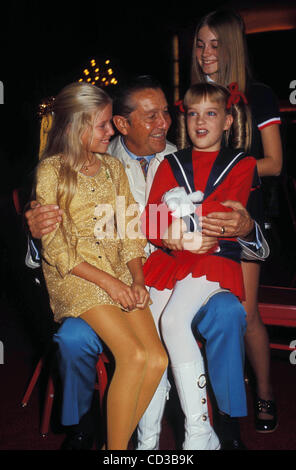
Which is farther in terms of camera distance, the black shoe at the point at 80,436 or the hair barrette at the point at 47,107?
the hair barrette at the point at 47,107

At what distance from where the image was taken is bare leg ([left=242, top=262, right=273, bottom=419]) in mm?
2229

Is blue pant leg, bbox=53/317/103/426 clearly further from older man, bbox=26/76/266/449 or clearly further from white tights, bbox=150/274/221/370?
white tights, bbox=150/274/221/370

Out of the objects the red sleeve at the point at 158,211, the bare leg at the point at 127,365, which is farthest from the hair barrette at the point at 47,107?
the bare leg at the point at 127,365

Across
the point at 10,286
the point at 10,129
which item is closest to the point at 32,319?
the point at 10,286

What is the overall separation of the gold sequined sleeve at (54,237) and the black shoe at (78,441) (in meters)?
0.72

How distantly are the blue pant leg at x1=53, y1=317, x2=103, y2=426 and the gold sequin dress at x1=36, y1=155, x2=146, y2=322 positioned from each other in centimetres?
7

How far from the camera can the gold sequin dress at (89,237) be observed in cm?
190

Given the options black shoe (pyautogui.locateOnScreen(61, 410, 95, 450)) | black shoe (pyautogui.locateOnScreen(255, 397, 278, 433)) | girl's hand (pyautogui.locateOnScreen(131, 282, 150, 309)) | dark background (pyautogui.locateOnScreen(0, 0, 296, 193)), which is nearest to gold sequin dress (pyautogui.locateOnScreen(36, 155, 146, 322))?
girl's hand (pyautogui.locateOnScreen(131, 282, 150, 309))

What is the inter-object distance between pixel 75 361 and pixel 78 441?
445 mm

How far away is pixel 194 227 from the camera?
1.92 m

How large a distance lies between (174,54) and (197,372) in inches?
378

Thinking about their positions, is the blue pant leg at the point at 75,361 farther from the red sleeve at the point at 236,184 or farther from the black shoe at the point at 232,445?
the red sleeve at the point at 236,184

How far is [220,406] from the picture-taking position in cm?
186
